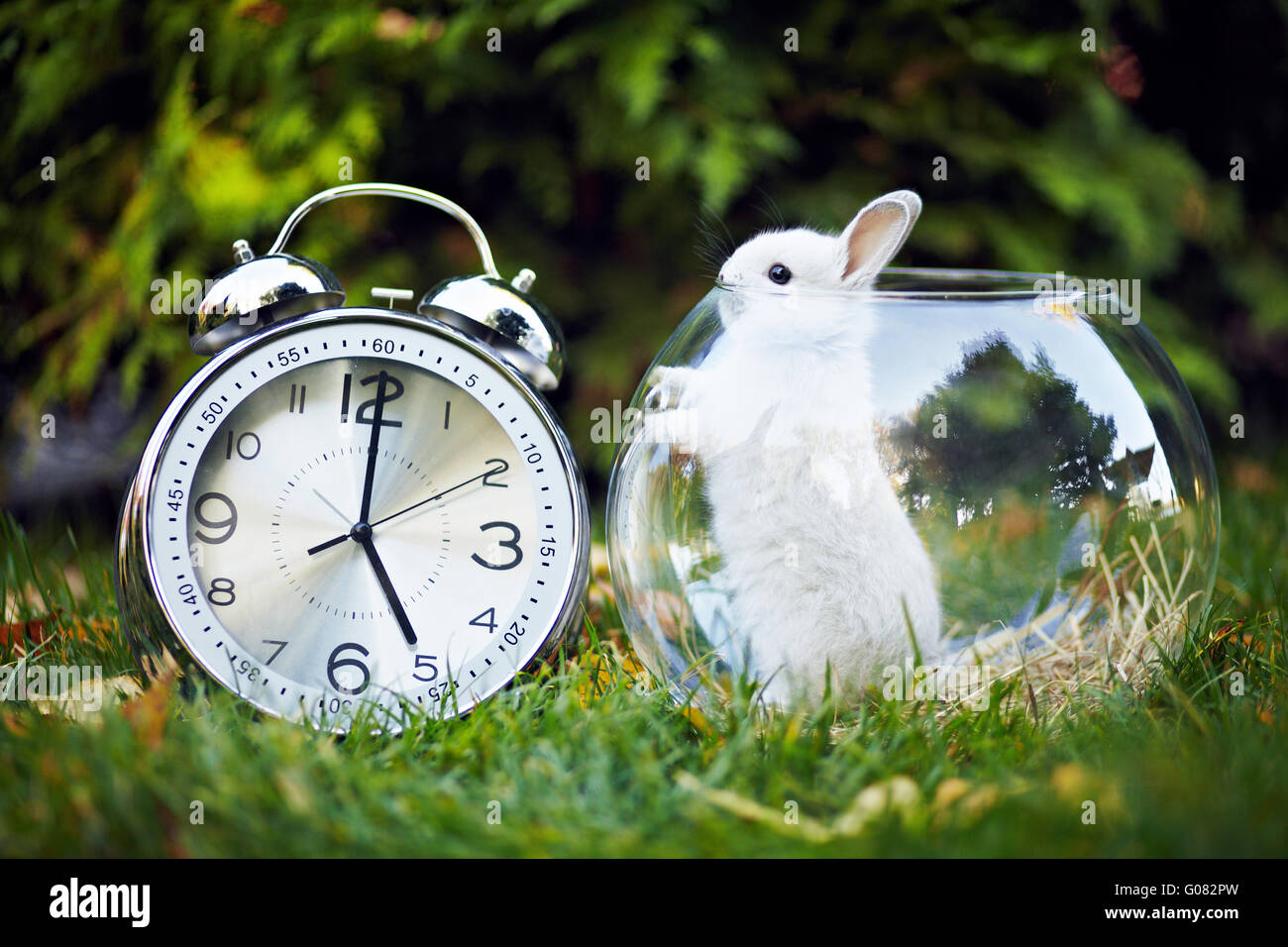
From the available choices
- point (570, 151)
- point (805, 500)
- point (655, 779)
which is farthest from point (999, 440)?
point (570, 151)

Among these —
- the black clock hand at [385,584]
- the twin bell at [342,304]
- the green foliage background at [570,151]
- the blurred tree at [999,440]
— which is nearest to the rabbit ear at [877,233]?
the blurred tree at [999,440]

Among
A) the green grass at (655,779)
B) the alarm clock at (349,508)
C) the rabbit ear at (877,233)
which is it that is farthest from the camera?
the rabbit ear at (877,233)

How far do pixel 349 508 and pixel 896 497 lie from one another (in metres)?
0.85

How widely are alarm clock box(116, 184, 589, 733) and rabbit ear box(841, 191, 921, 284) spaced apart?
0.55 meters

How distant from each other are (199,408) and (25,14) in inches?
88.1

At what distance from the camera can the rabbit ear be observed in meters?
1.75

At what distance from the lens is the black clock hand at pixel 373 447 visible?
1.71 m

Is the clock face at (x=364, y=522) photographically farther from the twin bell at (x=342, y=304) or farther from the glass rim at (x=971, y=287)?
the glass rim at (x=971, y=287)

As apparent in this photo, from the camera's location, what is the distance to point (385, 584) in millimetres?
1699

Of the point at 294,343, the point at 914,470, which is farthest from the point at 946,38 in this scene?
the point at 294,343

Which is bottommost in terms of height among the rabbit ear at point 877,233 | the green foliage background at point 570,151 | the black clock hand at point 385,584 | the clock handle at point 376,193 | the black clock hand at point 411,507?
the black clock hand at point 385,584

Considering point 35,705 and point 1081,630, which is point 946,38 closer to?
point 1081,630

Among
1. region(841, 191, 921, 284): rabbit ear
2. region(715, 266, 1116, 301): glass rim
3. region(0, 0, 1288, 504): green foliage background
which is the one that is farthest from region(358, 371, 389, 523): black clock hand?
region(0, 0, 1288, 504): green foliage background

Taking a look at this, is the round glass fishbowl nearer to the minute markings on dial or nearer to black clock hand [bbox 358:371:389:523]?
the minute markings on dial
